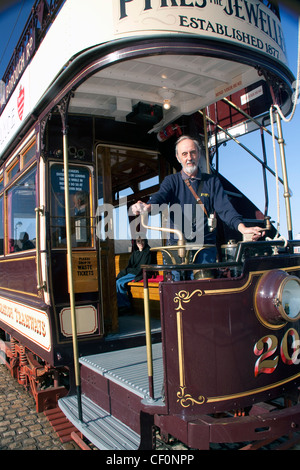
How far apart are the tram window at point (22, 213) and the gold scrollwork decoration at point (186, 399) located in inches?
98.6

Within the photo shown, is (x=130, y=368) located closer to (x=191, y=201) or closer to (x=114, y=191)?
(x=191, y=201)

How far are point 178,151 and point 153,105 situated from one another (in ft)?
4.28

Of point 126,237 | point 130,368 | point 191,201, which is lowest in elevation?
point 130,368

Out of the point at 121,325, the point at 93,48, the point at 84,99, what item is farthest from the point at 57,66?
the point at 121,325

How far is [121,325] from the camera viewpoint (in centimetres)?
451

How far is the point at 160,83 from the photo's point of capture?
3459 mm

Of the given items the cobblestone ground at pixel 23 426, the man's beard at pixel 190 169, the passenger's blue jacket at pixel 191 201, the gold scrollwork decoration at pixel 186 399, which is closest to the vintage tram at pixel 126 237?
the gold scrollwork decoration at pixel 186 399

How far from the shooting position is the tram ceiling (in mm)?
3168

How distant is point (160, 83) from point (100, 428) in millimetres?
2960

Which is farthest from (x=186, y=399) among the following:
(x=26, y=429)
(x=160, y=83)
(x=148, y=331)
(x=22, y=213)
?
(x=22, y=213)

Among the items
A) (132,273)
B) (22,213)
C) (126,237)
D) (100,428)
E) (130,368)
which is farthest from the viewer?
(126,237)

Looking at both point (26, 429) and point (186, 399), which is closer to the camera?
point (186, 399)

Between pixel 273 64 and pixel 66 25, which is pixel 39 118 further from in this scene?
pixel 273 64

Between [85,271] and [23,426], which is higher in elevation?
[85,271]
